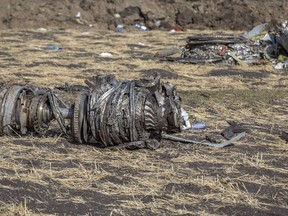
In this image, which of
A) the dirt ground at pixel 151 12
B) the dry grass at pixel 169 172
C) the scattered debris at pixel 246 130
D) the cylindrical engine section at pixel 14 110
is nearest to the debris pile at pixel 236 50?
the dry grass at pixel 169 172

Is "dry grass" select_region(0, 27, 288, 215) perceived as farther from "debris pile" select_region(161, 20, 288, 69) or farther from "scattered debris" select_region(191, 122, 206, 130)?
"debris pile" select_region(161, 20, 288, 69)

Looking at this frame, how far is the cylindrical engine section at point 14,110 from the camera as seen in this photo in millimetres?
5875

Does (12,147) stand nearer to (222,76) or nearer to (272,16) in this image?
(222,76)

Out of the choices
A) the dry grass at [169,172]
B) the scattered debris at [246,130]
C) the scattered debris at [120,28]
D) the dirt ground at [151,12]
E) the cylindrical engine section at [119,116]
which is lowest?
the dry grass at [169,172]

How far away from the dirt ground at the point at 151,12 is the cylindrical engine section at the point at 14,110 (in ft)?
41.8

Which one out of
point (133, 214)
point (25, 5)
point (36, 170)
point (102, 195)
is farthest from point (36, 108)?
point (25, 5)

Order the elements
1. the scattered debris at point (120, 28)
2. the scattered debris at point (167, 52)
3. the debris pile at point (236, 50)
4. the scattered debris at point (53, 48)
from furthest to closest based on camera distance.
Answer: the scattered debris at point (120, 28) → the scattered debris at point (53, 48) → the scattered debris at point (167, 52) → the debris pile at point (236, 50)

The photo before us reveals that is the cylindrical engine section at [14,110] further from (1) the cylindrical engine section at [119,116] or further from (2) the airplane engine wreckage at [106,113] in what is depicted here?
(1) the cylindrical engine section at [119,116]

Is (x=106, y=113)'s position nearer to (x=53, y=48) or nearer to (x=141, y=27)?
(x=53, y=48)

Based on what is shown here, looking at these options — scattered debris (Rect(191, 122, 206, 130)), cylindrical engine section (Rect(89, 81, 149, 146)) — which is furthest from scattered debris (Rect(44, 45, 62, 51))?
cylindrical engine section (Rect(89, 81, 149, 146))

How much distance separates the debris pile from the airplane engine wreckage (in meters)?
5.57

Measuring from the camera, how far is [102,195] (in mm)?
4664

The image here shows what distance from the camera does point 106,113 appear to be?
5656 millimetres

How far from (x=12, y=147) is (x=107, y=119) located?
86 cm
